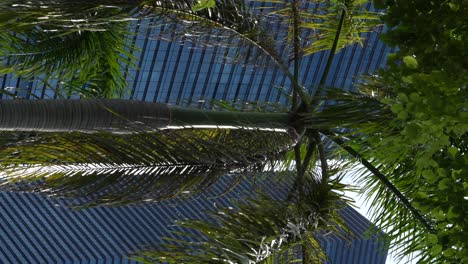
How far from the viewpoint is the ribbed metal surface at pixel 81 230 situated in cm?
6306

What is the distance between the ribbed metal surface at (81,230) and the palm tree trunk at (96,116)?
51.5 metres

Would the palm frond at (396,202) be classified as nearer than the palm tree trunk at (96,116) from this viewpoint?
No

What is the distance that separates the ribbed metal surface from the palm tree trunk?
5151 centimetres

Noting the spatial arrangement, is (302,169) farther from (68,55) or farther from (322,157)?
(68,55)

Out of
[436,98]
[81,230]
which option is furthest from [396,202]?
[81,230]

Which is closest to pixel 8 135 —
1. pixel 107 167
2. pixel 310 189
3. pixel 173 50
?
pixel 107 167

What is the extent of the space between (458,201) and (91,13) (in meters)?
4.60

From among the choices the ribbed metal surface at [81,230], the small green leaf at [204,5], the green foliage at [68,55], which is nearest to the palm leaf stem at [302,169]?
the green foliage at [68,55]

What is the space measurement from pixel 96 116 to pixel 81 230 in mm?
59732

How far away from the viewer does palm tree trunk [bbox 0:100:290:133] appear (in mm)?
8453

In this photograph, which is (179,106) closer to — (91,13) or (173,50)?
(91,13)

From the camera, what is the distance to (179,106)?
9.53 m

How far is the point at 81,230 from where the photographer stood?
6738 centimetres

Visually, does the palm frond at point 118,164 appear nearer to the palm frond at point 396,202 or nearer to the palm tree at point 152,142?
the palm tree at point 152,142
